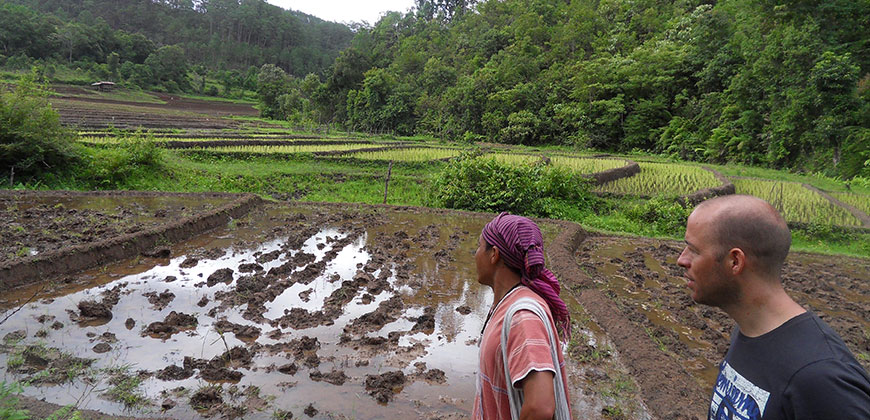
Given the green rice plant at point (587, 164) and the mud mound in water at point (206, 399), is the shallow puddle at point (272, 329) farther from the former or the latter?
the green rice plant at point (587, 164)

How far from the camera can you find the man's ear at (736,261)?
1.42 m

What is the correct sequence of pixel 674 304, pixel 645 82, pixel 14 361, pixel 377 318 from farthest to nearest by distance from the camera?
pixel 645 82 → pixel 674 304 → pixel 377 318 → pixel 14 361

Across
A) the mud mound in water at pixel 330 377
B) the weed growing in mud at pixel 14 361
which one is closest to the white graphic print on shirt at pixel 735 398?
the mud mound in water at pixel 330 377

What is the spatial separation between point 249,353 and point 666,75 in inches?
1186

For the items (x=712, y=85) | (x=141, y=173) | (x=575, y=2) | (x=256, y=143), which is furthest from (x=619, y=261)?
(x=575, y=2)

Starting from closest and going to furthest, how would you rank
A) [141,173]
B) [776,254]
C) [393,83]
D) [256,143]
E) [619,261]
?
[776,254], [619,261], [141,173], [256,143], [393,83]

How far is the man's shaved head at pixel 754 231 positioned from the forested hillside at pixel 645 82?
68.1ft

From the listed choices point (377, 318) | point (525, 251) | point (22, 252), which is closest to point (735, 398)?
point (525, 251)

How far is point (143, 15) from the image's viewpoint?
256 feet

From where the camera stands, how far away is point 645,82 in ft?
93.0

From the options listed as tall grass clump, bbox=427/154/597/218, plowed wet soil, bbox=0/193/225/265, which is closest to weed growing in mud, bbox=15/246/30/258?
plowed wet soil, bbox=0/193/225/265

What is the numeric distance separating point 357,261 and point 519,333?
6.30m

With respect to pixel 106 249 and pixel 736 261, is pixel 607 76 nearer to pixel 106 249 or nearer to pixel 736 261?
pixel 106 249

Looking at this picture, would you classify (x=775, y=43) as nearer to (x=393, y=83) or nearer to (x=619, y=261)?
(x=619, y=261)
